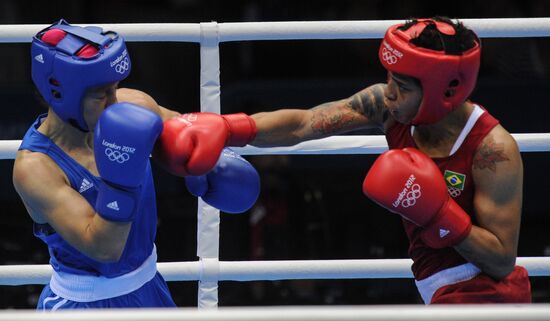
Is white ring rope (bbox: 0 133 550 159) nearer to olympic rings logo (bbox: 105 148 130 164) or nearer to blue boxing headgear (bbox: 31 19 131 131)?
blue boxing headgear (bbox: 31 19 131 131)

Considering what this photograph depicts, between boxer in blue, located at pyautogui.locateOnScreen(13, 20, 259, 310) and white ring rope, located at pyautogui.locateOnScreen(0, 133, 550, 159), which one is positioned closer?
boxer in blue, located at pyautogui.locateOnScreen(13, 20, 259, 310)

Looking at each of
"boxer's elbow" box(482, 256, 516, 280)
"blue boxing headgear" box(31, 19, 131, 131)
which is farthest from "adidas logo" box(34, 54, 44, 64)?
"boxer's elbow" box(482, 256, 516, 280)

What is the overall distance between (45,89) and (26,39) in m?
0.60

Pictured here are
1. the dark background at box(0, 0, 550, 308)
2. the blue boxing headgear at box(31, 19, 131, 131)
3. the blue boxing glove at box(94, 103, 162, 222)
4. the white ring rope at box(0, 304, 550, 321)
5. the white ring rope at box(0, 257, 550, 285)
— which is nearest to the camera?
the white ring rope at box(0, 304, 550, 321)

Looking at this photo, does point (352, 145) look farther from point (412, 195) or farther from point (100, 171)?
point (100, 171)

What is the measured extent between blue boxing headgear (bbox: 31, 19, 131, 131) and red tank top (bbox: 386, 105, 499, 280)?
85cm

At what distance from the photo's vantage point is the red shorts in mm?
2951

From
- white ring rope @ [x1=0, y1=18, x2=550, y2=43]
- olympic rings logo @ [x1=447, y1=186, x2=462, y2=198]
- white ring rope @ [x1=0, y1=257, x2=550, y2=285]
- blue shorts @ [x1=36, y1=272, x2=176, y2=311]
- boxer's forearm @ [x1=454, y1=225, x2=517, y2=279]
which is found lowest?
white ring rope @ [x1=0, y1=257, x2=550, y2=285]

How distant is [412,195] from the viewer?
2.82 metres

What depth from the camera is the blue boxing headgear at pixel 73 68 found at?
2818 millimetres

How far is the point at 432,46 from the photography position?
2881 millimetres

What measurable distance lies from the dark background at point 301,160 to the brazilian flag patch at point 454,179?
7.06 feet

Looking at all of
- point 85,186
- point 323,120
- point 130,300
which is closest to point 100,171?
point 85,186

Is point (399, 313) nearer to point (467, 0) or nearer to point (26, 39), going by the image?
point (26, 39)
